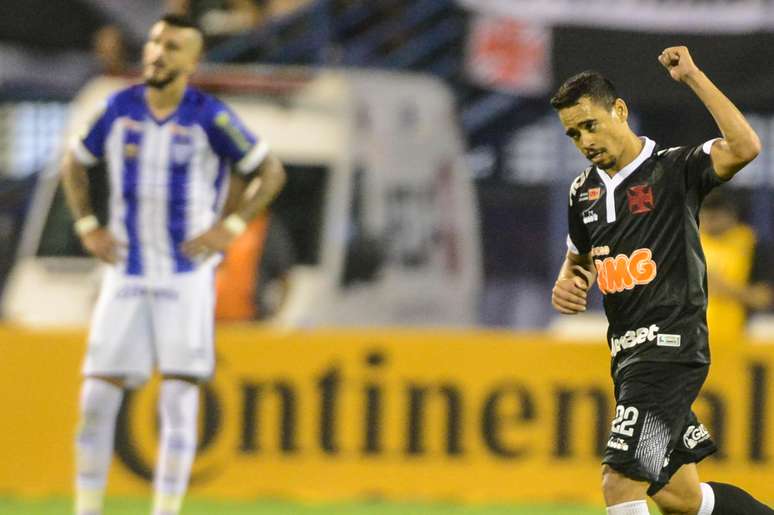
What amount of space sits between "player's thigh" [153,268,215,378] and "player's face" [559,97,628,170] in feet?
8.20

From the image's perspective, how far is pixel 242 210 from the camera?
27.8ft

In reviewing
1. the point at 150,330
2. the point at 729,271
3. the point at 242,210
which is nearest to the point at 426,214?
the point at 729,271

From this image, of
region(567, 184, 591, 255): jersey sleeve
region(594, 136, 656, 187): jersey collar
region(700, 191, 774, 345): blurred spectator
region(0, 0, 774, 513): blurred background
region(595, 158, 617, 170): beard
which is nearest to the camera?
region(595, 158, 617, 170): beard

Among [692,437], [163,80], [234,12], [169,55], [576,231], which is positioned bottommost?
[692,437]

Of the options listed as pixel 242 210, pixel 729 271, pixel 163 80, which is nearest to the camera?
pixel 163 80

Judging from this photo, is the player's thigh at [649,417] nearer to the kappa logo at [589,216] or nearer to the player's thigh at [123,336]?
the kappa logo at [589,216]

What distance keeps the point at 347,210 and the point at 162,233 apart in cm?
446

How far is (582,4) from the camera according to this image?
43.9 feet

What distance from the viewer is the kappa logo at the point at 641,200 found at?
6.43 metres

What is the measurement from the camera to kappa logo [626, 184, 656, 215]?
6.43 metres

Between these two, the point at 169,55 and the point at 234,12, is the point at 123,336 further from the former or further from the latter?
the point at 234,12

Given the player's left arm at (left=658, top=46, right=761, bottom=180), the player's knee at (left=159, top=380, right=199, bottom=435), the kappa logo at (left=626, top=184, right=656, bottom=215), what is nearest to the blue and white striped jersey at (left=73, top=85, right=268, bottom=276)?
the player's knee at (left=159, top=380, right=199, bottom=435)

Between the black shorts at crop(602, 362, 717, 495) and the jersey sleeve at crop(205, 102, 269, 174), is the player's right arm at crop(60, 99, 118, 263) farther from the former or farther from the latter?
the black shorts at crop(602, 362, 717, 495)

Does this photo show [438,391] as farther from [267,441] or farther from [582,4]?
[582,4]
